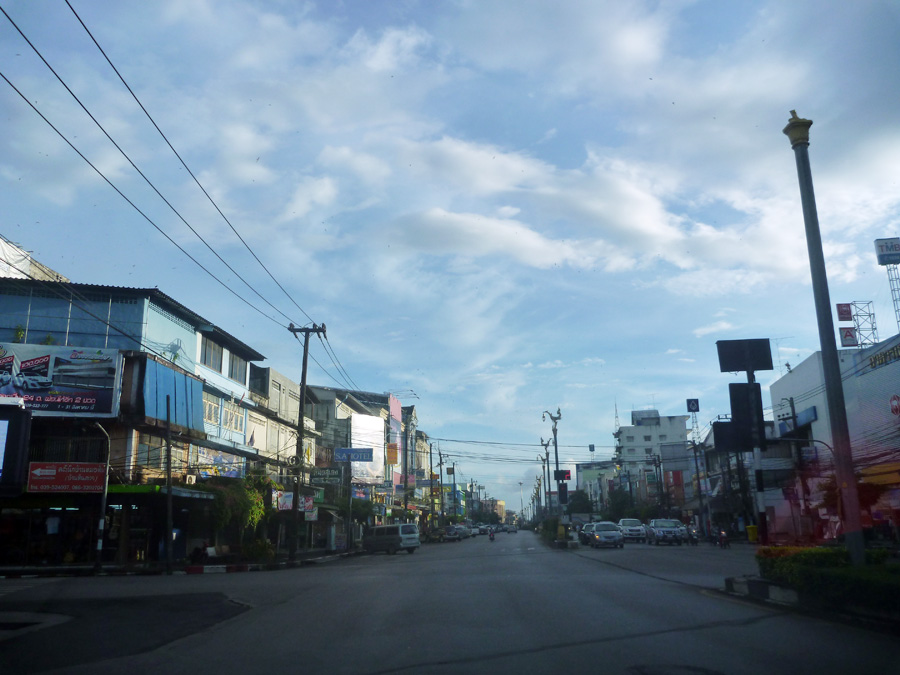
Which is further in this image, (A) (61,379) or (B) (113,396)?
(B) (113,396)

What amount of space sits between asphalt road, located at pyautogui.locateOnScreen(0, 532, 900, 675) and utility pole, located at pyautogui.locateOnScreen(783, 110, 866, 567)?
5.75ft

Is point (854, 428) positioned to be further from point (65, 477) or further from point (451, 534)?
point (451, 534)

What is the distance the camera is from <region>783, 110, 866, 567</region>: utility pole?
1153cm

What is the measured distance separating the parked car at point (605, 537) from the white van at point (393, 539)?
495 inches

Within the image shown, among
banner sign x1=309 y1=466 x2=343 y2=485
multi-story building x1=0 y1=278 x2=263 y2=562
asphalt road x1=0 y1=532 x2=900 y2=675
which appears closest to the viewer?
asphalt road x1=0 y1=532 x2=900 y2=675

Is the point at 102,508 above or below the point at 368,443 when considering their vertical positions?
below

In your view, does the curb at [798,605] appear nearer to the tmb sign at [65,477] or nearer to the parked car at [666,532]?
the tmb sign at [65,477]

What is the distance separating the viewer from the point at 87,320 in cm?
3459

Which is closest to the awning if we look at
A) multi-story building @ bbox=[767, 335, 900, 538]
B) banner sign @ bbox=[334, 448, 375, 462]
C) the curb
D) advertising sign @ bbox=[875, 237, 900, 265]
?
multi-story building @ bbox=[767, 335, 900, 538]

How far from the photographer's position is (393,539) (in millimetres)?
49156

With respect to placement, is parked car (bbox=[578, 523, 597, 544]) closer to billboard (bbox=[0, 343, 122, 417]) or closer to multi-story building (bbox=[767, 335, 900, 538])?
multi-story building (bbox=[767, 335, 900, 538])

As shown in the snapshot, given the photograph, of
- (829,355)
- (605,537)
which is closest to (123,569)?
(605,537)

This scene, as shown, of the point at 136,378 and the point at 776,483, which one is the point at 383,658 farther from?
the point at 776,483

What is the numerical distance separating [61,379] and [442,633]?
90.2 feet
